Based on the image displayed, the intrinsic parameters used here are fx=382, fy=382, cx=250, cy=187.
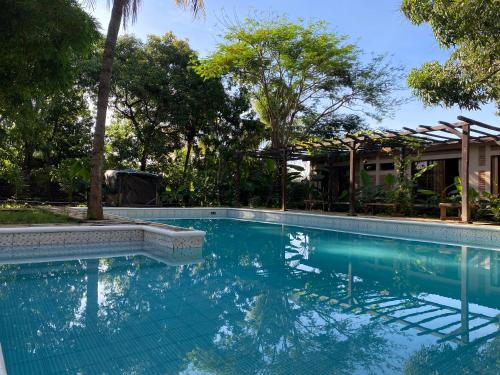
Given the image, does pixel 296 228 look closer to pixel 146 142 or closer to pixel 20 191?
pixel 146 142

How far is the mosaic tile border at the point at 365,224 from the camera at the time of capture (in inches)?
395

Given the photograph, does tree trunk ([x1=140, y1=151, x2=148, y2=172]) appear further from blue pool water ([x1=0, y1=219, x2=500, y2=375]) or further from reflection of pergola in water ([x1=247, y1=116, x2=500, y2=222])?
blue pool water ([x1=0, y1=219, x2=500, y2=375])

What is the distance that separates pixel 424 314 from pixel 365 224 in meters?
8.17

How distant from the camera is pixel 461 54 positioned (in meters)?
10.7

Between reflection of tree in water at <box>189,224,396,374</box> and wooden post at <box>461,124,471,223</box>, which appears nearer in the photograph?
reflection of tree in water at <box>189,224,396,374</box>

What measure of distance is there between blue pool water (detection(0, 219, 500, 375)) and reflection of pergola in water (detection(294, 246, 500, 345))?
0.02 m

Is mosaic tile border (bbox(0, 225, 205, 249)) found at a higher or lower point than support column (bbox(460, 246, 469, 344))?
higher

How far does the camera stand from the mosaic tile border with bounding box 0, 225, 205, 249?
7410 millimetres

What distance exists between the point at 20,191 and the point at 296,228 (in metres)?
13.0

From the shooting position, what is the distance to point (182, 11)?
1041 centimetres

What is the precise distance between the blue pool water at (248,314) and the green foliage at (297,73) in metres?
13.0

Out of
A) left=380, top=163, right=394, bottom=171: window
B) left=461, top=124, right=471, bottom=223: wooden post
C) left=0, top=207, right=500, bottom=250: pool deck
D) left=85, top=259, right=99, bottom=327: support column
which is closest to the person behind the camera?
left=85, top=259, right=99, bottom=327: support column

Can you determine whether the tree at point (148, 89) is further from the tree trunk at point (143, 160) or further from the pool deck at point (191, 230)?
the pool deck at point (191, 230)

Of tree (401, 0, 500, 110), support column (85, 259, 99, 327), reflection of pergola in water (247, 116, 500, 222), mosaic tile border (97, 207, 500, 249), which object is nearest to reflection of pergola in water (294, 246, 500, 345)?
support column (85, 259, 99, 327)
